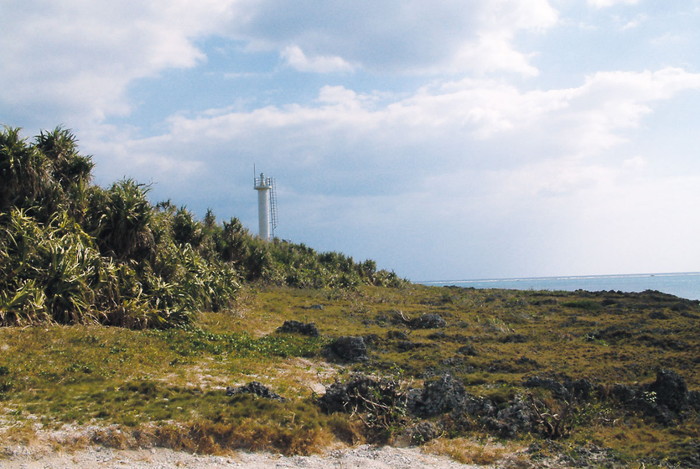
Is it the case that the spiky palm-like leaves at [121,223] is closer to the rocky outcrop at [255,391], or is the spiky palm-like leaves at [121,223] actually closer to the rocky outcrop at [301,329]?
the rocky outcrop at [301,329]

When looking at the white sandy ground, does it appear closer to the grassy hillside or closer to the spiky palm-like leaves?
the grassy hillside

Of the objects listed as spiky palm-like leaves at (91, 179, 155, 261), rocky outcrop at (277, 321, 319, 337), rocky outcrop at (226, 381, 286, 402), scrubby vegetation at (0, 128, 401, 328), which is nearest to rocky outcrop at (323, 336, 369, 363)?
rocky outcrop at (277, 321, 319, 337)

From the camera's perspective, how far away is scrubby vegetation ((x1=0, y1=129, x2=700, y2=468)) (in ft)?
29.3

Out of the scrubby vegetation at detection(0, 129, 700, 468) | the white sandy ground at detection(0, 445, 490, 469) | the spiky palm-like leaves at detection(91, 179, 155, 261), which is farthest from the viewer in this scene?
the spiky palm-like leaves at detection(91, 179, 155, 261)

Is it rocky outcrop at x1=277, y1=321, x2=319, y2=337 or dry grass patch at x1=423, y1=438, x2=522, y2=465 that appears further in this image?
rocky outcrop at x1=277, y1=321, x2=319, y2=337

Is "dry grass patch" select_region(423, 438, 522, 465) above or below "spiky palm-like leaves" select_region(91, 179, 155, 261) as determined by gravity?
below

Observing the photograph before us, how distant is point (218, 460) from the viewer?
26.6 feet

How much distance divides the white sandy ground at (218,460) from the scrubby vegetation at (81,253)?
7170mm

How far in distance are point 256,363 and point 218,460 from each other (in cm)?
595

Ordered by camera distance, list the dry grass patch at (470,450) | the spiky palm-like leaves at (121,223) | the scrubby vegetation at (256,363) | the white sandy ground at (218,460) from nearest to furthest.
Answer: the white sandy ground at (218,460)
the dry grass patch at (470,450)
the scrubby vegetation at (256,363)
the spiky palm-like leaves at (121,223)

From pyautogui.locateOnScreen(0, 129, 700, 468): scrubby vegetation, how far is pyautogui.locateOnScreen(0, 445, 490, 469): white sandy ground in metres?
0.26

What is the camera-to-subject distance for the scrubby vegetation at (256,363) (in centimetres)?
893

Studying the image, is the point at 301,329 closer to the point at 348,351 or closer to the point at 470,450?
the point at 348,351

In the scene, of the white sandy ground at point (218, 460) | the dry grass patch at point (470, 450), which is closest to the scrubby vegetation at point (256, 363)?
the dry grass patch at point (470, 450)
